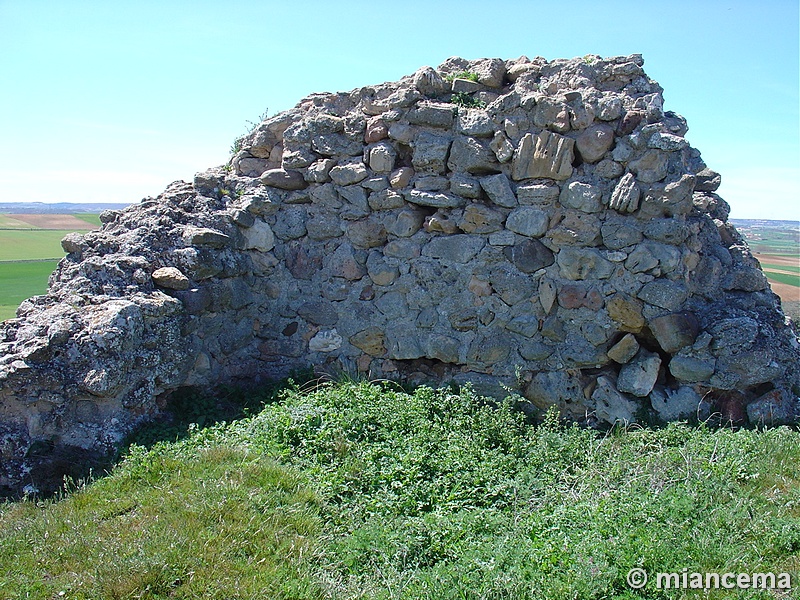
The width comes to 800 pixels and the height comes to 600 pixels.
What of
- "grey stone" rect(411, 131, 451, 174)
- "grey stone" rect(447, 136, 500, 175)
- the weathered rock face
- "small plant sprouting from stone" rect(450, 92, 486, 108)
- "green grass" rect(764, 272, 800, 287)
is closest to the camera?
the weathered rock face

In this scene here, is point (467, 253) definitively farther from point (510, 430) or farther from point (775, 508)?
point (775, 508)

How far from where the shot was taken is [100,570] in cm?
295

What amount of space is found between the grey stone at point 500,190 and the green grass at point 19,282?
4.16 metres

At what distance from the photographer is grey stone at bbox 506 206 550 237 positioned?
17.0ft

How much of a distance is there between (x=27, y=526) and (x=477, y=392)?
343cm

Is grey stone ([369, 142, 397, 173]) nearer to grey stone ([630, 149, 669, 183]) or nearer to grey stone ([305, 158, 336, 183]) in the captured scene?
grey stone ([305, 158, 336, 183])

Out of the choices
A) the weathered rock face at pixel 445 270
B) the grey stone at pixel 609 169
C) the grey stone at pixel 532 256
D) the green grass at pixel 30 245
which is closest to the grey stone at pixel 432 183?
the weathered rock face at pixel 445 270

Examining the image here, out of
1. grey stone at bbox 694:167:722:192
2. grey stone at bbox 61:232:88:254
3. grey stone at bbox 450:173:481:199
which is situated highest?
grey stone at bbox 694:167:722:192

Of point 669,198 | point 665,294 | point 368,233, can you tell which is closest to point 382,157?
point 368,233

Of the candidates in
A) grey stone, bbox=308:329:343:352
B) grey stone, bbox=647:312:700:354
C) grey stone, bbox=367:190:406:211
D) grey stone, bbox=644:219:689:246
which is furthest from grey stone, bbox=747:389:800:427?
grey stone, bbox=308:329:343:352

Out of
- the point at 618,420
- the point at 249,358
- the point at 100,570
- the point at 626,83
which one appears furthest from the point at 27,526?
the point at 626,83

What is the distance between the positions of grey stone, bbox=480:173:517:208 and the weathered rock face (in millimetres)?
17

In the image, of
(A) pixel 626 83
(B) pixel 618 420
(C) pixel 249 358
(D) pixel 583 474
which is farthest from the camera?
(C) pixel 249 358

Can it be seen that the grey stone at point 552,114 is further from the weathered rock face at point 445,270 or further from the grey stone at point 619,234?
the grey stone at point 619,234
